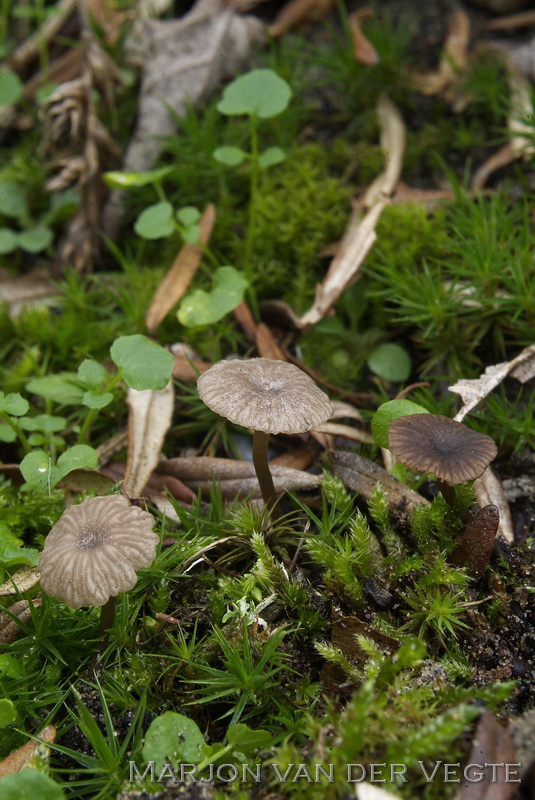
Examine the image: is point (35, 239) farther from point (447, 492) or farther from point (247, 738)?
point (247, 738)

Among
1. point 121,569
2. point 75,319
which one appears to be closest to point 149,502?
point 121,569

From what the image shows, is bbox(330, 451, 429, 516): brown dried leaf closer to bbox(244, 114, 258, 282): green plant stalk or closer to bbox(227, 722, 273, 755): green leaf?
bbox(227, 722, 273, 755): green leaf

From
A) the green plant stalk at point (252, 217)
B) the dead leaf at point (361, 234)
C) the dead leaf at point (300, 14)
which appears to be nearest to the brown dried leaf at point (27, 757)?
the dead leaf at point (361, 234)

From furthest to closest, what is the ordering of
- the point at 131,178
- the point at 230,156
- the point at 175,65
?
the point at 175,65 → the point at 131,178 → the point at 230,156

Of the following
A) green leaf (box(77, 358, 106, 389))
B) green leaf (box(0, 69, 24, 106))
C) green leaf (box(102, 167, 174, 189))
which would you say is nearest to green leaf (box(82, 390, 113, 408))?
green leaf (box(77, 358, 106, 389))

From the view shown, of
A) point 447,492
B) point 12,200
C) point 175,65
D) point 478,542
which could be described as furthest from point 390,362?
point 12,200

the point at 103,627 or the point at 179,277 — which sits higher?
the point at 179,277

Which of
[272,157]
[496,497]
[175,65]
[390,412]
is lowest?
[496,497]
